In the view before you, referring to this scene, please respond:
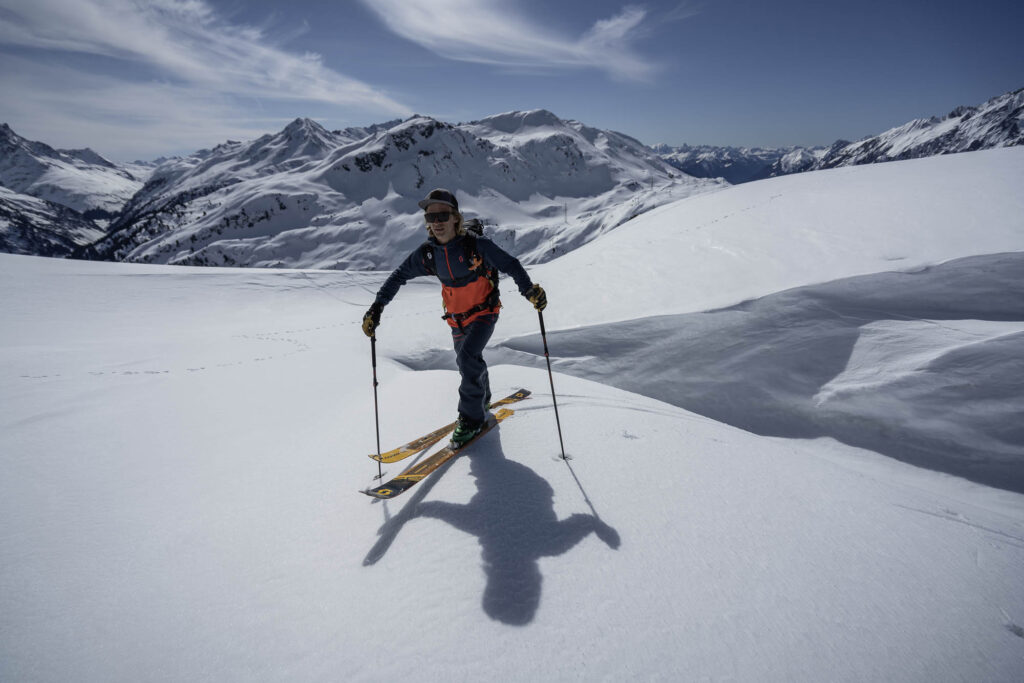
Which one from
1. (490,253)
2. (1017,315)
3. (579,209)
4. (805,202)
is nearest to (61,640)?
(490,253)

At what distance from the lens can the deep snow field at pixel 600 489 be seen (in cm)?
200

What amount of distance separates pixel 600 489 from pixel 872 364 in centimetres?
478

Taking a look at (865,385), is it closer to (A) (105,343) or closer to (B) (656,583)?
(B) (656,583)

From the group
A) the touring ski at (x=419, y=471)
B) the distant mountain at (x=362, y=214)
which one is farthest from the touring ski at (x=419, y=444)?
the distant mountain at (x=362, y=214)

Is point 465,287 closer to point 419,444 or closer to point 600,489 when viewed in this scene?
point 419,444

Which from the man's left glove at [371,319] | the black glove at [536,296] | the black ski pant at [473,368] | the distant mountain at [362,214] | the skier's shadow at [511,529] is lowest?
the skier's shadow at [511,529]

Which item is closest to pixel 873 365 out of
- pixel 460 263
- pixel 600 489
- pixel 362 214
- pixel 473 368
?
pixel 600 489

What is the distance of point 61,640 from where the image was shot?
1893 mm

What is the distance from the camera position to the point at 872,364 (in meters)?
5.50

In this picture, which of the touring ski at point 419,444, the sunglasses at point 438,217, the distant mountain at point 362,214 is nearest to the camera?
the touring ski at point 419,444

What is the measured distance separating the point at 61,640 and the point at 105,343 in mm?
7295

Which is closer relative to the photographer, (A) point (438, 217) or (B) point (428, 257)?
(A) point (438, 217)

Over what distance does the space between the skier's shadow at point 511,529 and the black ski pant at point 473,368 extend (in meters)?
0.86

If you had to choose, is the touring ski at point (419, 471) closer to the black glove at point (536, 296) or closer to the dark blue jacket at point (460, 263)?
the black glove at point (536, 296)
